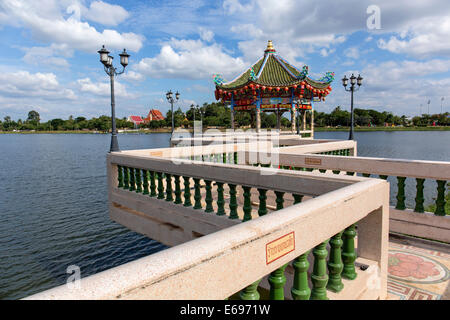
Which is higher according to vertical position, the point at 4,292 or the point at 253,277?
the point at 253,277

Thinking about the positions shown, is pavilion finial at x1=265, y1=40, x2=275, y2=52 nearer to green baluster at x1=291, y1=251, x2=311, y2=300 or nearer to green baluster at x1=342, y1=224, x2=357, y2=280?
green baluster at x1=342, y1=224, x2=357, y2=280

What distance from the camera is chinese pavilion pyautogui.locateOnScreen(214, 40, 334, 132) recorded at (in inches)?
822

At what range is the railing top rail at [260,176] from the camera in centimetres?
347

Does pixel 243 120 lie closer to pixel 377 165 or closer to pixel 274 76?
pixel 274 76

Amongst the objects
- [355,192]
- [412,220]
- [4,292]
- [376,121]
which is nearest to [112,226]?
[4,292]

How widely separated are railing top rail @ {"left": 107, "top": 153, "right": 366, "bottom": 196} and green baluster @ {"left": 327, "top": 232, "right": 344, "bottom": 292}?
0.83m

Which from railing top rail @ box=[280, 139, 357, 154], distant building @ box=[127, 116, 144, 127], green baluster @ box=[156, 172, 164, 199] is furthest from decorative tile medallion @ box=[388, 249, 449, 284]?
distant building @ box=[127, 116, 144, 127]

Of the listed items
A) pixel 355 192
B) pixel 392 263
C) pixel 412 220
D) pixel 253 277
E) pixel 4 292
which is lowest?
pixel 4 292

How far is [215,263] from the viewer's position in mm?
1638

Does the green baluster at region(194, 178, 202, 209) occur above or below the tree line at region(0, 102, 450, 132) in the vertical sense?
below

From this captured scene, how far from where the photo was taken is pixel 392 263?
4453mm
